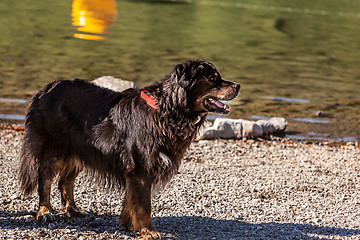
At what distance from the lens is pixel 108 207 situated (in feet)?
21.0

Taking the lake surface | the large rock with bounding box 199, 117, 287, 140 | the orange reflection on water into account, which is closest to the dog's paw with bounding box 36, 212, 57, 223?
the large rock with bounding box 199, 117, 287, 140

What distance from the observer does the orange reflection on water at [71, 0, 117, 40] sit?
2461 centimetres

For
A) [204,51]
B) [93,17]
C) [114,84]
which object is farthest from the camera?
[93,17]

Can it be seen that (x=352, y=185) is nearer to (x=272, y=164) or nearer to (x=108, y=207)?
(x=272, y=164)

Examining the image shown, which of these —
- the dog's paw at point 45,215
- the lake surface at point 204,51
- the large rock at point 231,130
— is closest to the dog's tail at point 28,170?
the dog's paw at point 45,215

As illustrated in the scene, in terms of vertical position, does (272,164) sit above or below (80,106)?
below

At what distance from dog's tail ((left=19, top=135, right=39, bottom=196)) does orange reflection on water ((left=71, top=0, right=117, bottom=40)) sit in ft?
56.9

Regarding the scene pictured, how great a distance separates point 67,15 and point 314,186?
24921 millimetres

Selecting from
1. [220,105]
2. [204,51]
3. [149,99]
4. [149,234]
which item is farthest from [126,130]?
[204,51]

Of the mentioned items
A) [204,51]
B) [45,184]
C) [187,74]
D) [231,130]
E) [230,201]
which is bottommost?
[204,51]

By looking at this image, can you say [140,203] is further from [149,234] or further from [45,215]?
[45,215]

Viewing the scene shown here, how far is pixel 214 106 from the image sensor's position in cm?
543

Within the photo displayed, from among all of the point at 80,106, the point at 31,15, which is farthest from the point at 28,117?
the point at 31,15

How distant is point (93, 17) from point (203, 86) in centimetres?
2605
